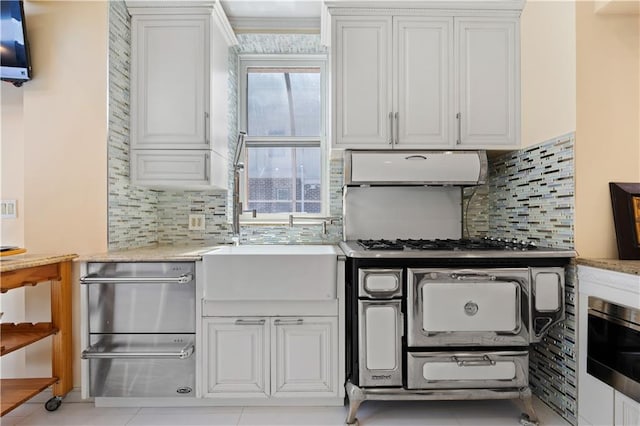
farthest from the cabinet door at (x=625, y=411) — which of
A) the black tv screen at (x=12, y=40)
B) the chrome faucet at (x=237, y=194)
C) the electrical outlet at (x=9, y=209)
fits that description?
the black tv screen at (x=12, y=40)

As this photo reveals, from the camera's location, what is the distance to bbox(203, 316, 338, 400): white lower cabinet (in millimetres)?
1813

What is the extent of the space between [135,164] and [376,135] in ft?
4.73

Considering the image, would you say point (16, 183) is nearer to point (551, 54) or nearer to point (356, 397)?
point (356, 397)

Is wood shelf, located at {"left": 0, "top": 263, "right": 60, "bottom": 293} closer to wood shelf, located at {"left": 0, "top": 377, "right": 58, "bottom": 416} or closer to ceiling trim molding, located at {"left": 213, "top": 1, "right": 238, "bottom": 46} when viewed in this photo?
Result: wood shelf, located at {"left": 0, "top": 377, "right": 58, "bottom": 416}

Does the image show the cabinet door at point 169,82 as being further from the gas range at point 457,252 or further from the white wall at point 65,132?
the gas range at point 457,252

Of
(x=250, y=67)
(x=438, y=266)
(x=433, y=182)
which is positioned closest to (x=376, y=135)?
(x=433, y=182)

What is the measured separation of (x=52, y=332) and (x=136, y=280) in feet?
1.66

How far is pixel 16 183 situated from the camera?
2.04 m

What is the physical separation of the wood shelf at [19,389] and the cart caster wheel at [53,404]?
100 millimetres

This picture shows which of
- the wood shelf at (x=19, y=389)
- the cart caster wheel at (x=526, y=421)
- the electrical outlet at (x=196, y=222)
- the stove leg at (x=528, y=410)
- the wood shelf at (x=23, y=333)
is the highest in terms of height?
the electrical outlet at (x=196, y=222)

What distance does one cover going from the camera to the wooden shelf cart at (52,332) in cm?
170

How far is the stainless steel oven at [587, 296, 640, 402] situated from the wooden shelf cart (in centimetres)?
255

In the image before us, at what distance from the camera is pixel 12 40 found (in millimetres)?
1866

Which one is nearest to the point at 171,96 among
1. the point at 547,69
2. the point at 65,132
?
the point at 65,132
